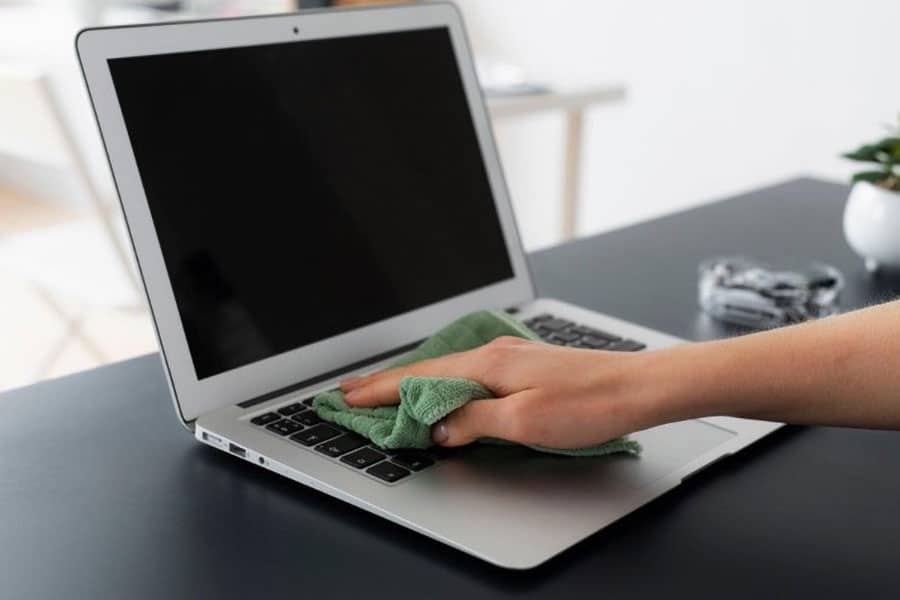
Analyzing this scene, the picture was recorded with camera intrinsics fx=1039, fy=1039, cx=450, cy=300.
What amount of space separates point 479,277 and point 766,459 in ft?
1.09

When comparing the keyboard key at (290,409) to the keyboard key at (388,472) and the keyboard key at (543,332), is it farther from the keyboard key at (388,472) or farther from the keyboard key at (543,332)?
the keyboard key at (543,332)

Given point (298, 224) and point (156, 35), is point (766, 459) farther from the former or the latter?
point (156, 35)

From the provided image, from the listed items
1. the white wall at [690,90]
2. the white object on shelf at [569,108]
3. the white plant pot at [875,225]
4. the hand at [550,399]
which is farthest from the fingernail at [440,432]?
the white wall at [690,90]

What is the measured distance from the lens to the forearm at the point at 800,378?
638 millimetres

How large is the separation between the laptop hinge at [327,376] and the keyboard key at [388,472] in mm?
143

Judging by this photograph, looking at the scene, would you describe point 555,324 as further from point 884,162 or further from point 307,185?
point 884,162

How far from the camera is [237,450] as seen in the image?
0.68 metres

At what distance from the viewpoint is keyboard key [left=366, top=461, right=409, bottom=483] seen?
64 cm

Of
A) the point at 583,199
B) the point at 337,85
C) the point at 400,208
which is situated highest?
the point at 337,85

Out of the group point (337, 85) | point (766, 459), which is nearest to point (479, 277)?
point (337, 85)

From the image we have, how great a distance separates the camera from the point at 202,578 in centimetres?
56

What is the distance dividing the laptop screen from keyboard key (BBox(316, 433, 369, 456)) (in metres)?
0.12

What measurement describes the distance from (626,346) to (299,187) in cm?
30

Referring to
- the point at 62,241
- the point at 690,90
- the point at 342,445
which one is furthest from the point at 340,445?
the point at 690,90
